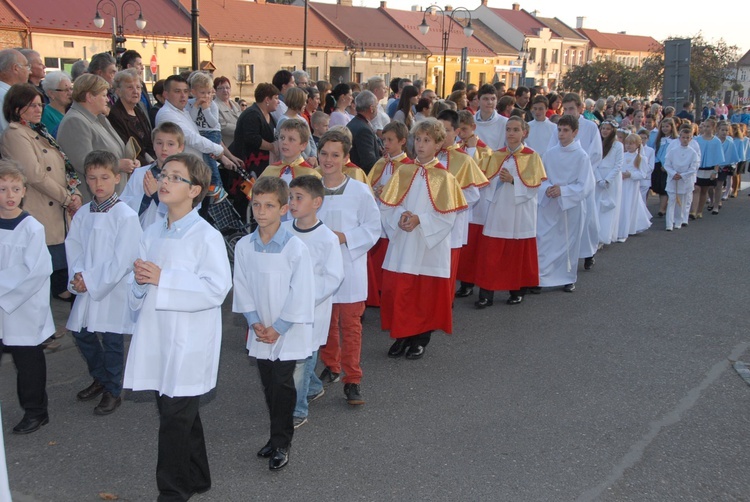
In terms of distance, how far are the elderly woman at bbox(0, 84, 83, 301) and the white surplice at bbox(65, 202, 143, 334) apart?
1.32 meters

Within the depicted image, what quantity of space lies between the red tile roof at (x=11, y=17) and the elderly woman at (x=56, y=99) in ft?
98.6

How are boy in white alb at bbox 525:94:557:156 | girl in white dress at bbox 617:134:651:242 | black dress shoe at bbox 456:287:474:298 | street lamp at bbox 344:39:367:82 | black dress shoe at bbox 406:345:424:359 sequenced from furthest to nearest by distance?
street lamp at bbox 344:39:367:82 → girl in white dress at bbox 617:134:651:242 → boy in white alb at bbox 525:94:557:156 → black dress shoe at bbox 456:287:474:298 → black dress shoe at bbox 406:345:424:359

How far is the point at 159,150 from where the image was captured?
5059 mm

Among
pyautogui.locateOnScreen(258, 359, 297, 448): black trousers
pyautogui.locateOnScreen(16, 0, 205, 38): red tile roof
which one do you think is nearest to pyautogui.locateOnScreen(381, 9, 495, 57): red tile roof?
pyautogui.locateOnScreen(16, 0, 205, 38): red tile roof

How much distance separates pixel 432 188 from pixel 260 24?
42.0m

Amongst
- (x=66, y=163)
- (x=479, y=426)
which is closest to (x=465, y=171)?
(x=479, y=426)

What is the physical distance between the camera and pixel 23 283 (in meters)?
4.34

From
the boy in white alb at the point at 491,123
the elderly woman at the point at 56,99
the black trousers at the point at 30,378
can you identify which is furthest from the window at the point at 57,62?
the black trousers at the point at 30,378

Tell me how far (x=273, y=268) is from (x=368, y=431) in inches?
53.1

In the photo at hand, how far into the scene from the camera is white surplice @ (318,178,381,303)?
505 cm

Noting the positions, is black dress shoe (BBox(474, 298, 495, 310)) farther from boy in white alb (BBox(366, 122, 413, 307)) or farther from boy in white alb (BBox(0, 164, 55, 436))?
boy in white alb (BBox(0, 164, 55, 436))

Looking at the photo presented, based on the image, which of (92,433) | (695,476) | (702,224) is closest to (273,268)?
(92,433)

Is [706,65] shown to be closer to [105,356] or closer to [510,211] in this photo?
[510,211]

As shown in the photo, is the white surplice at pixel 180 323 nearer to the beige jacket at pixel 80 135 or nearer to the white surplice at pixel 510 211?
the beige jacket at pixel 80 135
